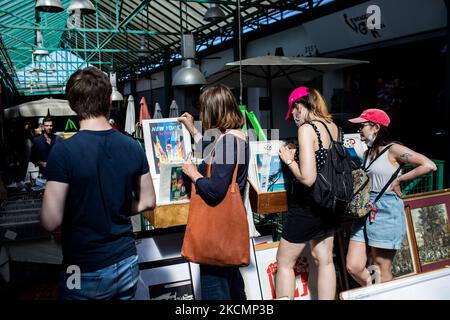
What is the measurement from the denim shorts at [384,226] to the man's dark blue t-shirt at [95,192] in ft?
5.78

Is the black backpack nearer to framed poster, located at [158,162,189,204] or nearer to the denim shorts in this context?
the denim shorts

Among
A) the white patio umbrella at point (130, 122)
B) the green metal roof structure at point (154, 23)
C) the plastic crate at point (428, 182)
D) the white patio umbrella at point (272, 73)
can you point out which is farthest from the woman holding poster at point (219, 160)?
the white patio umbrella at point (272, 73)

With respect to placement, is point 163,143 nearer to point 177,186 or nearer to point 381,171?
point 177,186

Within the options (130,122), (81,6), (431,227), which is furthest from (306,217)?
(81,6)

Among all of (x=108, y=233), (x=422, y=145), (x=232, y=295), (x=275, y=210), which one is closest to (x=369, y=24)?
(x=422, y=145)

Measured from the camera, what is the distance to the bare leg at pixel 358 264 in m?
2.82

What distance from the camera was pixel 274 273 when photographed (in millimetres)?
3010

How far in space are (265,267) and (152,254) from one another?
822 mm

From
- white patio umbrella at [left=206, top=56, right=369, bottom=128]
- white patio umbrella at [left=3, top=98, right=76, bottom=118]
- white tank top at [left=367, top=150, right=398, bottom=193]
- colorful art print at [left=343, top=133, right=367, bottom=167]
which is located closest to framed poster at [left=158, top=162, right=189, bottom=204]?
white tank top at [left=367, top=150, right=398, bottom=193]

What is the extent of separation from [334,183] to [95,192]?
54.9 inches

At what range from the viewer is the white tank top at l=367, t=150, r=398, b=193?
9.42 ft

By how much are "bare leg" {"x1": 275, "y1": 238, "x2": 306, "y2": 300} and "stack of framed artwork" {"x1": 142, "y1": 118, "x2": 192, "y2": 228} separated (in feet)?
2.11

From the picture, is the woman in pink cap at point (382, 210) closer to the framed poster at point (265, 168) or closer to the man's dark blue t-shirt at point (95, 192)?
the framed poster at point (265, 168)

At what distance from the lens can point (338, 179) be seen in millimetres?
2465
